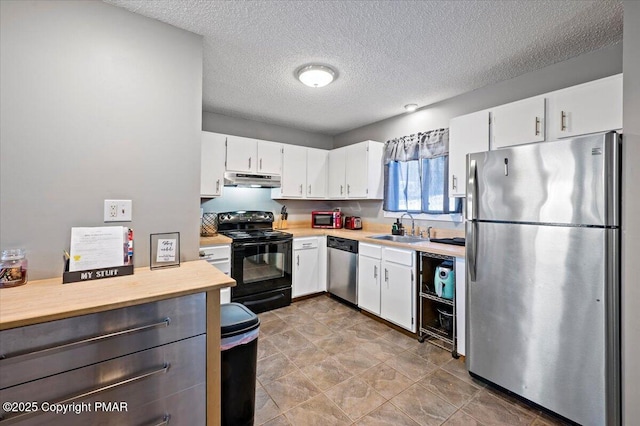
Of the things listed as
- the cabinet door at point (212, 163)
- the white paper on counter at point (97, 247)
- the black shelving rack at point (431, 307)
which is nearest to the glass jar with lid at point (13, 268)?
the white paper on counter at point (97, 247)

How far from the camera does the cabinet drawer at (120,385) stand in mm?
1008

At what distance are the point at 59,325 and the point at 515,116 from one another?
3116mm

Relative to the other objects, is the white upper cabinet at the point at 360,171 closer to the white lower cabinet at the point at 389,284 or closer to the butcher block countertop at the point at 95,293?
the white lower cabinet at the point at 389,284

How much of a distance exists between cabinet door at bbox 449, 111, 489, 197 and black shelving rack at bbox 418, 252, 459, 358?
0.72 m

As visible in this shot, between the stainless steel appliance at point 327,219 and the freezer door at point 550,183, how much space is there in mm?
2316

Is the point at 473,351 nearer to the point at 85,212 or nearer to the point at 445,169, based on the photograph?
the point at 445,169

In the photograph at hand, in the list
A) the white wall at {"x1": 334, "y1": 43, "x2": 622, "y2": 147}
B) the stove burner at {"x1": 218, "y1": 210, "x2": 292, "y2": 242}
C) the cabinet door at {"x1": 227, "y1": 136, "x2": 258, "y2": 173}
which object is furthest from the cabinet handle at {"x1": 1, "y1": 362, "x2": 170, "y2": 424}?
the white wall at {"x1": 334, "y1": 43, "x2": 622, "y2": 147}

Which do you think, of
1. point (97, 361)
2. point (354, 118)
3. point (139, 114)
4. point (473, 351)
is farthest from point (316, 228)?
point (97, 361)

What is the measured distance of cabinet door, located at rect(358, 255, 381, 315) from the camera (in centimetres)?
306

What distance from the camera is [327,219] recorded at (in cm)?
425

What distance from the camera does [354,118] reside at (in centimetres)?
381

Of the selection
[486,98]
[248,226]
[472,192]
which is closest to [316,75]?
[472,192]

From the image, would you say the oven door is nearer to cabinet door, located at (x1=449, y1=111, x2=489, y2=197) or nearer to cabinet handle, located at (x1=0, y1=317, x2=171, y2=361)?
cabinet handle, located at (x1=0, y1=317, x2=171, y2=361)

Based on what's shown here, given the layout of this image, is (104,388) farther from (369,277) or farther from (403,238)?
(403,238)
